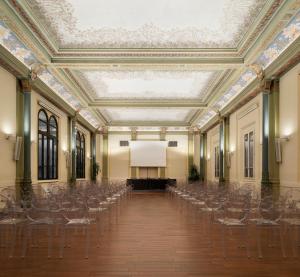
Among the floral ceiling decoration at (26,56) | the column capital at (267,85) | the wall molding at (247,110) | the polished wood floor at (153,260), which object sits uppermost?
the floral ceiling decoration at (26,56)

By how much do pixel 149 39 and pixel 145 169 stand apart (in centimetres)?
1601

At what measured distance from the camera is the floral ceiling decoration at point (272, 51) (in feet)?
23.7

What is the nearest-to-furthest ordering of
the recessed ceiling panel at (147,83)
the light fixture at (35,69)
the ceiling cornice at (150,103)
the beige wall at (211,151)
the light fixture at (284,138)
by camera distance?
the light fixture at (284,138) → the light fixture at (35,69) → the recessed ceiling panel at (147,83) → the ceiling cornice at (150,103) → the beige wall at (211,151)

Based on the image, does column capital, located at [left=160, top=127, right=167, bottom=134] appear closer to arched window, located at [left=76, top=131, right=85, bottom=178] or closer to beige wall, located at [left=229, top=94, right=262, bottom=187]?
arched window, located at [left=76, top=131, right=85, bottom=178]

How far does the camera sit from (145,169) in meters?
23.6

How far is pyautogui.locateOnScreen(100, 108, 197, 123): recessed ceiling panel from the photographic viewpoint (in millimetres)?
17859

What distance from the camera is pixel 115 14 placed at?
7.08 m

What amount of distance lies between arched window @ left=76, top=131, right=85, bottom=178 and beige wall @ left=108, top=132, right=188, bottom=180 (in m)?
3.69

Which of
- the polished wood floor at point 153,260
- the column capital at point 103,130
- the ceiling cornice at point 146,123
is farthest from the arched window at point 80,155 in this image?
the polished wood floor at point 153,260

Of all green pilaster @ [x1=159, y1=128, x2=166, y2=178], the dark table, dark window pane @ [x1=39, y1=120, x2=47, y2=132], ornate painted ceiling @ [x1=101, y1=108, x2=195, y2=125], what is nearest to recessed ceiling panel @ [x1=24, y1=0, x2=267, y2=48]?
dark window pane @ [x1=39, y1=120, x2=47, y2=132]

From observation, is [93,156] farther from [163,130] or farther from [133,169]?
[163,130]

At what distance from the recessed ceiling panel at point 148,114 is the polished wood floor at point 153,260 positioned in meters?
11.7

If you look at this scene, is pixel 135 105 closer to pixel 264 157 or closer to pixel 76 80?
pixel 76 80

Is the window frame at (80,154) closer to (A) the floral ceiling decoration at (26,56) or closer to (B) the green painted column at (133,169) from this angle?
(B) the green painted column at (133,169)
